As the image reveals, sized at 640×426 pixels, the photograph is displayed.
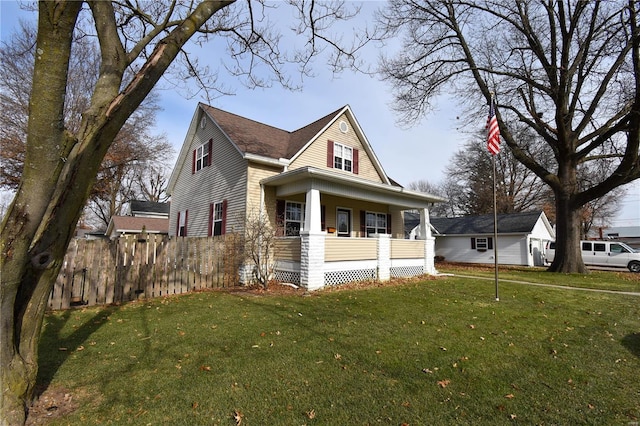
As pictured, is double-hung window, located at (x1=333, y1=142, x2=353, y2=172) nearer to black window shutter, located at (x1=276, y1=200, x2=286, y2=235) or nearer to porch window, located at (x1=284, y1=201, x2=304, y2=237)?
porch window, located at (x1=284, y1=201, x2=304, y2=237)

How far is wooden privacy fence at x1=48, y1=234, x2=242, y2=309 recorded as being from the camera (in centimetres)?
732

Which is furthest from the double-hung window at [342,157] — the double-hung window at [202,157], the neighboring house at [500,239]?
the neighboring house at [500,239]

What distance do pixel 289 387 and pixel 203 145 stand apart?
13.7m

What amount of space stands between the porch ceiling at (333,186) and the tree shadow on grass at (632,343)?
758 cm

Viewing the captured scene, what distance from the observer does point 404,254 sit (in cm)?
1324

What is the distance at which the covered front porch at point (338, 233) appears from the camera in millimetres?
9961

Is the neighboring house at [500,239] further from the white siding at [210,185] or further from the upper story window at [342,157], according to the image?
the white siding at [210,185]

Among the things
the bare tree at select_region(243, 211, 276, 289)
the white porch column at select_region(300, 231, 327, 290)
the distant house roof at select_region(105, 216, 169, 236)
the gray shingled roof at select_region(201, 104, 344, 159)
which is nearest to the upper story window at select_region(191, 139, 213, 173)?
the gray shingled roof at select_region(201, 104, 344, 159)

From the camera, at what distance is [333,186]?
10805mm

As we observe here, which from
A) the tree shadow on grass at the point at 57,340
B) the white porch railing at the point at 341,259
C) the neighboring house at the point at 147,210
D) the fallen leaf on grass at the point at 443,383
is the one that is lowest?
the tree shadow on grass at the point at 57,340

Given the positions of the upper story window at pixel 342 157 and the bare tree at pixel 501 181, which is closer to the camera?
the upper story window at pixel 342 157

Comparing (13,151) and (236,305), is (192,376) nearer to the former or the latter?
(236,305)

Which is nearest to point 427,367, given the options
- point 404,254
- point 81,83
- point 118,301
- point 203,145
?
point 118,301

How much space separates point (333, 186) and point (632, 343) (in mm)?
7991
